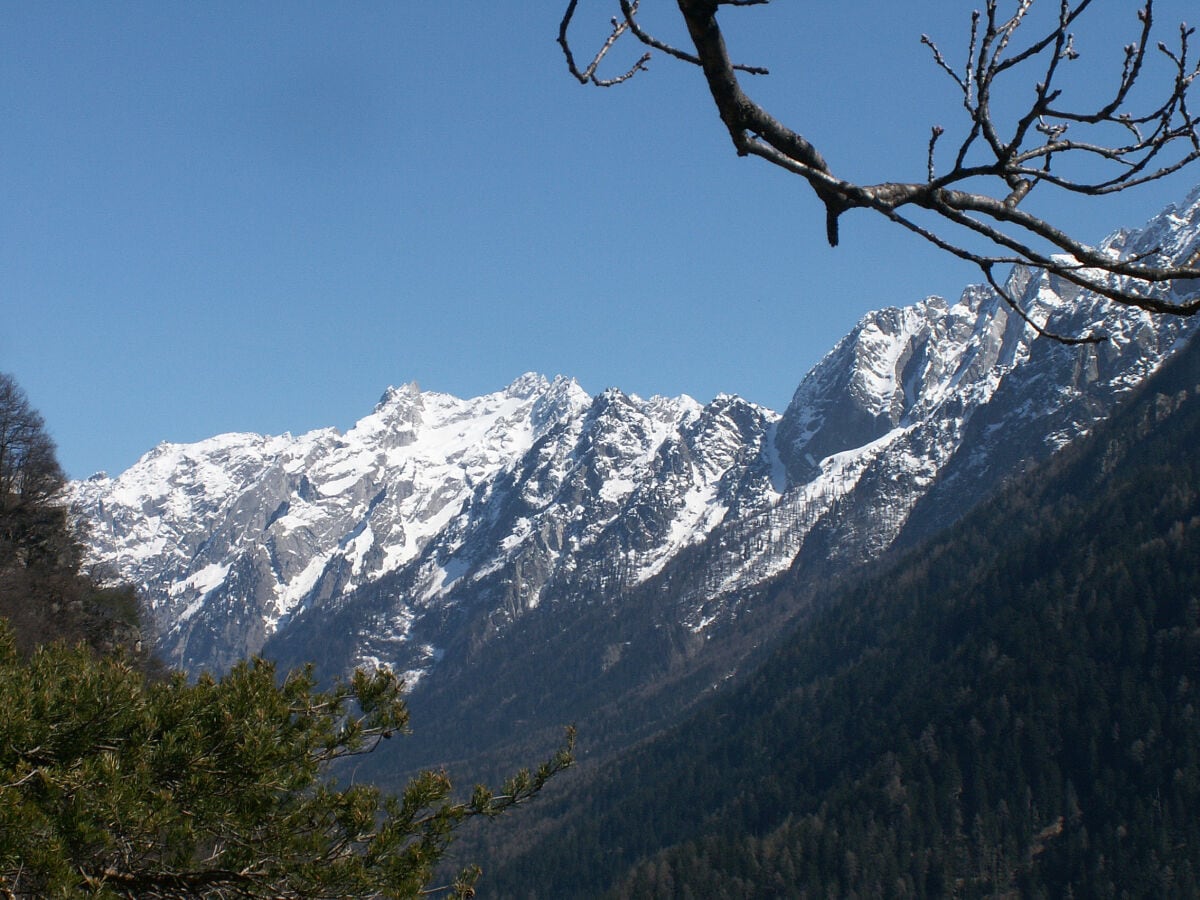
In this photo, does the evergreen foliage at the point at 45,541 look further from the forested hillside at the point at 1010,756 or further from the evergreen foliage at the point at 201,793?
the forested hillside at the point at 1010,756

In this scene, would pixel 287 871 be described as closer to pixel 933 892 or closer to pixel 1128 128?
pixel 1128 128

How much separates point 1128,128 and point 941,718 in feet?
549

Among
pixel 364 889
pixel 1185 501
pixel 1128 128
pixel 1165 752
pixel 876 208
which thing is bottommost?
pixel 1165 752

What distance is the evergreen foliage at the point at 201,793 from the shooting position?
845cm

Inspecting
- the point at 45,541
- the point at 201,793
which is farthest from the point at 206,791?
the point at 45,541

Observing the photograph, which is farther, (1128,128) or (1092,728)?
(1092,728)

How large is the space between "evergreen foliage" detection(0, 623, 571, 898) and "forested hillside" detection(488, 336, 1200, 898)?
4530 inches

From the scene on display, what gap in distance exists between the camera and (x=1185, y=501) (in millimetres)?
159250

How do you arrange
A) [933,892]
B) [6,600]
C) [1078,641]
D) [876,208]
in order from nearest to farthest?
[876,208]
[6,600]
[933,892]
[1078,641]

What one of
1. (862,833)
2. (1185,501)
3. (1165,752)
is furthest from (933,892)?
(1185,501)

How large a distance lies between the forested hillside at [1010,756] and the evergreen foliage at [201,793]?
11506 centimetres

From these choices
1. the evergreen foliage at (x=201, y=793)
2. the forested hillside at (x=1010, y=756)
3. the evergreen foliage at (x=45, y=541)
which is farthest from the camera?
the forested hillside at (x=1010, y=756)

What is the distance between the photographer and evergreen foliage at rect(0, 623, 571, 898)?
8.45 m

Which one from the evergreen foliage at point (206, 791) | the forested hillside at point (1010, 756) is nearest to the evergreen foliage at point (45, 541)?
the evergreen foliage at point (206, 791)
